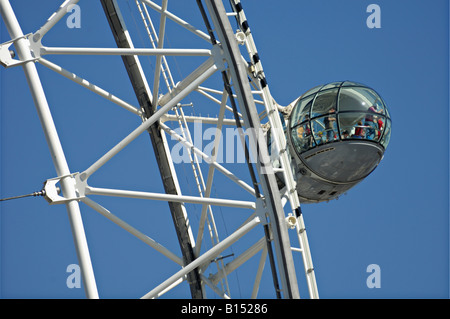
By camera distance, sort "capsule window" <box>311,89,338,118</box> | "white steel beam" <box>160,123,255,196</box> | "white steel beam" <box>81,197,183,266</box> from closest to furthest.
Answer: "white steel beam" <box>81,197,183,266</box> < "white steel beam" <box>160,123,255,196</box> < "capsule window" <box>311,89,338,118</box>

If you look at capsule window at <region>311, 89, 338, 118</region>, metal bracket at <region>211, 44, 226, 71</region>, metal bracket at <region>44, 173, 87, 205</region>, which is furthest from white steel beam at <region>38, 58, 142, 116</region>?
capsule window at <region>311, 89, 338, 118</region>

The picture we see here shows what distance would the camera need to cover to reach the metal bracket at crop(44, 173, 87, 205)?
66.1ft

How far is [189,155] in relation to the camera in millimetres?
26203

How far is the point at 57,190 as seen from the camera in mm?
20344

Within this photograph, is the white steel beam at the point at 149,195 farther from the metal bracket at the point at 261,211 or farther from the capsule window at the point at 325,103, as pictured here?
the capsule window at the point at 325,103

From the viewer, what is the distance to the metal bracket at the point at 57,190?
2014 centimetres

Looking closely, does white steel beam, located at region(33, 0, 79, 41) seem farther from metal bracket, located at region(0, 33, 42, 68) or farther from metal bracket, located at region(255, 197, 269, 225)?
metal bracket, located at region(255, 197, 269, 225)

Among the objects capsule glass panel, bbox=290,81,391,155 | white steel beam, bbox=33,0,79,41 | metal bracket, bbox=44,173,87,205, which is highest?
white steel beam, bbox=33,0,79,41

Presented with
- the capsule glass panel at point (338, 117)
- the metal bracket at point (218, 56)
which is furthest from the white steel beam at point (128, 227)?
the capsule glass panel at point (338, 117)

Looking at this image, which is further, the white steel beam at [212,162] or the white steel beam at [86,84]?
the white steel beam at [212,162]

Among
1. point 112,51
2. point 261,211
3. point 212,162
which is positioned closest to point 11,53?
point 112,51
